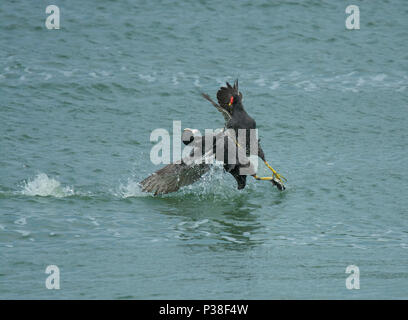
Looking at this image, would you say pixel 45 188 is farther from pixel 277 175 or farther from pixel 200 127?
pixel 200 127

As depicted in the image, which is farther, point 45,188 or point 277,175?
point 277,175

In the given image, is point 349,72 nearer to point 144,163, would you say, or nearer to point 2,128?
point 144,163

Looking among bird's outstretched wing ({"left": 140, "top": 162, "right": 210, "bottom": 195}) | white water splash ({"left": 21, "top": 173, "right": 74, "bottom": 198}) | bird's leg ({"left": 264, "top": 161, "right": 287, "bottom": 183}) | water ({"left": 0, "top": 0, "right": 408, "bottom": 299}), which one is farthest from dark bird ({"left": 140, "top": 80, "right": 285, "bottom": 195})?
white water splash ({"left": 21, "top": 173, "right": 74, "bottom": 198})

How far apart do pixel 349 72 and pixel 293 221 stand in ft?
24.4

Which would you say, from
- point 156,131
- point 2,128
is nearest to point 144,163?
point 156,131

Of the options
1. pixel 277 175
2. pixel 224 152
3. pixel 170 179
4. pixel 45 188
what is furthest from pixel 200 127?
pixel 45 188

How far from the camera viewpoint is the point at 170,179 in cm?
1058

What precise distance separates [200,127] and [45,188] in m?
3.89

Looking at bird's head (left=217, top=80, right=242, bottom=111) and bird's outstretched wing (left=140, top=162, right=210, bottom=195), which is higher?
bird's head (left=217, top=80, right=242, bottom=111)

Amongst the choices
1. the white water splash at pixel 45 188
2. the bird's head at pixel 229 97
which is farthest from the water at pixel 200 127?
the bird's head at pixel 229 97

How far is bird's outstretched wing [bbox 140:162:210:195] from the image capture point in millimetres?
10516

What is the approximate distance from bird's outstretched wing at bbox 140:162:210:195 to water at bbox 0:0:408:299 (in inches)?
8.5

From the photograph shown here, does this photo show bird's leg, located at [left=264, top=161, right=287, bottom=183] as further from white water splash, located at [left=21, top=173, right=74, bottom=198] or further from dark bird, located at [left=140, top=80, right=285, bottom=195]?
white water splash, located at [left=21, top=173, right=74, bottom=198]
